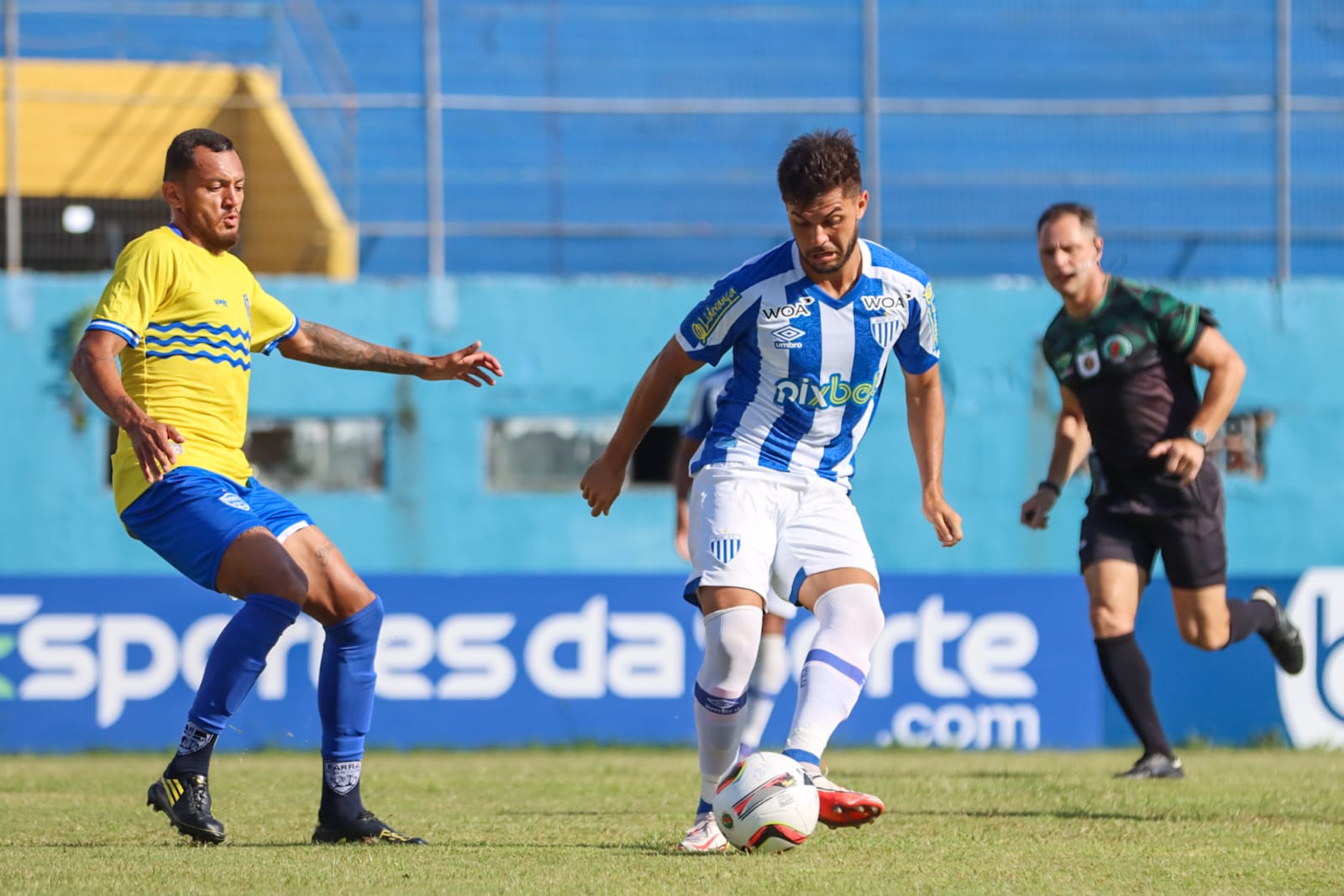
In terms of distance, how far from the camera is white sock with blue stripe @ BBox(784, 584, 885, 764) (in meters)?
4.84

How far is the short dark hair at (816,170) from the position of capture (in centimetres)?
489

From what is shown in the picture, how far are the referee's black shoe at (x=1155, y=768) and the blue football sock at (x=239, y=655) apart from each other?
3.78 m

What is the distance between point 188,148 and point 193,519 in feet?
3.69

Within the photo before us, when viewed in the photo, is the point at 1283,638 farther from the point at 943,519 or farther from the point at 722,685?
the point at 722,685

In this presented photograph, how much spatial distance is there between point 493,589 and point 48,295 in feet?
19.1

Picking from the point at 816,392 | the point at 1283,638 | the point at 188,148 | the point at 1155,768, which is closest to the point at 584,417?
the point at 1283,638

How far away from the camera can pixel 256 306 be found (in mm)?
5602

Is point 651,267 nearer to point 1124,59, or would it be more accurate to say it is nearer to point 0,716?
point 1124,59

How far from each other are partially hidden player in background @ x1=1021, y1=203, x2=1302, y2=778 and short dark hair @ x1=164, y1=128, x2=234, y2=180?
3.40 metres

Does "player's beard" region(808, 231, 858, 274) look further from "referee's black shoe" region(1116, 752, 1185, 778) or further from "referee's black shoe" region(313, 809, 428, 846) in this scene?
"referee's black shoe" region(1116, 752, 1185, 778)

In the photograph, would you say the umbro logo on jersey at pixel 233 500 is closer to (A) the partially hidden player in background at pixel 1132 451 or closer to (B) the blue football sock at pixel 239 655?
(B) the blue football sock at pixel 239 655

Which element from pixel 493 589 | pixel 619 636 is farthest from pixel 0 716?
pixel 619 636

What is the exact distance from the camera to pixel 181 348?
5.25m

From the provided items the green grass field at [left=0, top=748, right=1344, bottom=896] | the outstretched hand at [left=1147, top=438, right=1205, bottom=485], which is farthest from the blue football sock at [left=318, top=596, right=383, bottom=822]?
the outstretched hand at [left=1147, top=438, right=1205, bottom=485]
